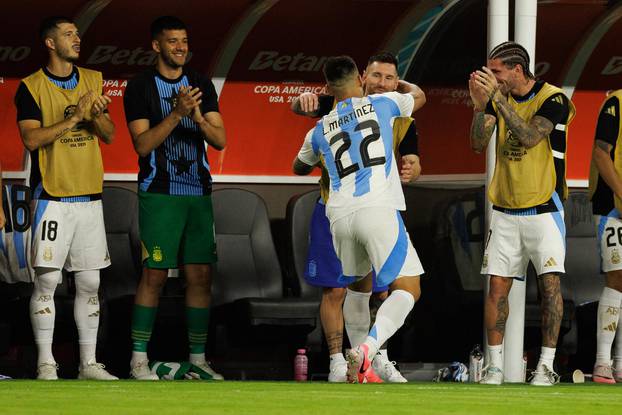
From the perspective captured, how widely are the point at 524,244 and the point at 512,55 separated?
114 centimetres

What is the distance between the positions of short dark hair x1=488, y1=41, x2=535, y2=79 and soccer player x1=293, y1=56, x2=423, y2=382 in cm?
71

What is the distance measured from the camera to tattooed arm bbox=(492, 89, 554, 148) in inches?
357

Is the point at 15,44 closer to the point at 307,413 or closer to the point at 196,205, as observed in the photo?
the point at 196,205

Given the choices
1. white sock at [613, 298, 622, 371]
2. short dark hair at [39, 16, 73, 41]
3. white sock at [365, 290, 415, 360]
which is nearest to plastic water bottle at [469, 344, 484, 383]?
white sock at [613, 298, 622, 371]

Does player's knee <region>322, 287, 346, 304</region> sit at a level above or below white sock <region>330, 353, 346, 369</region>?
above

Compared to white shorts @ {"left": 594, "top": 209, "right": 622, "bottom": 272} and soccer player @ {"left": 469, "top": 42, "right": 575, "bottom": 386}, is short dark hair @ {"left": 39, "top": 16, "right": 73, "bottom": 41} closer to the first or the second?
soccer player @ {"left": 469, "top": 42, "right": 575, "bottom": 386}

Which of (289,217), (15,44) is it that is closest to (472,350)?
(289,217)

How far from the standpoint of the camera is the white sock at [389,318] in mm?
8484

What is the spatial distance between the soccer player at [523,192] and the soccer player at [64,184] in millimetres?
2349

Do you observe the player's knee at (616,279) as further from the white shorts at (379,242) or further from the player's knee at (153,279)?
the player's knee at (153,279)

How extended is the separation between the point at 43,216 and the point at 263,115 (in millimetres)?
2395

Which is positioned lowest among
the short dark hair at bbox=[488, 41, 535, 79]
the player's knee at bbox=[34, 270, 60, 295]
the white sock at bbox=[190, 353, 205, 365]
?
the white sock at bbox=[190, 353, 205, 365]

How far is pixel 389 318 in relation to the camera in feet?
28.1

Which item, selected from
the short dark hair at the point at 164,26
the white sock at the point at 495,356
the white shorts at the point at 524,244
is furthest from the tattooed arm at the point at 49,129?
the white sock at the point at 495,356
